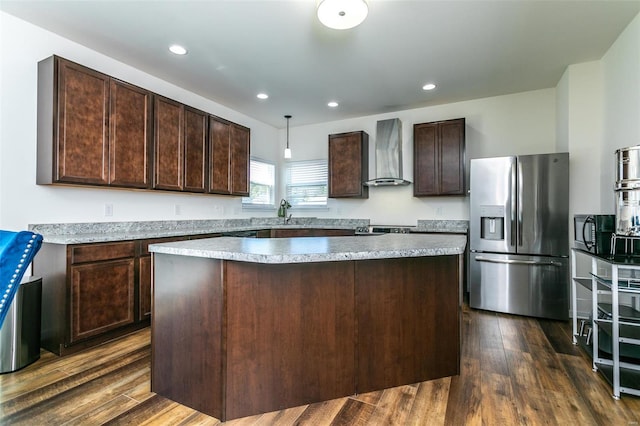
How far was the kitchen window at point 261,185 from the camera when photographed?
539 cm

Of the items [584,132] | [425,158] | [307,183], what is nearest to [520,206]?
[584,132]

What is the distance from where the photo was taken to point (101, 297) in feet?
8.72

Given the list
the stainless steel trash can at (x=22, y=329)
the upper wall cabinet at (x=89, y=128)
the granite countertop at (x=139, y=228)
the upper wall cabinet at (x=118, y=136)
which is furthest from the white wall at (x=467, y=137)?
the stainless steel trash can at (x=22, y=329)

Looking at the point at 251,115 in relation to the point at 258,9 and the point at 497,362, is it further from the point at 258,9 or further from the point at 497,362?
the point at 497,362

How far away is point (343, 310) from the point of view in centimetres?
186

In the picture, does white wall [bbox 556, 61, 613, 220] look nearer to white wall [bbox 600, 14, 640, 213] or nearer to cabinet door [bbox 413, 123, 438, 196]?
white wall [bbox 600, 14, 640, 213]

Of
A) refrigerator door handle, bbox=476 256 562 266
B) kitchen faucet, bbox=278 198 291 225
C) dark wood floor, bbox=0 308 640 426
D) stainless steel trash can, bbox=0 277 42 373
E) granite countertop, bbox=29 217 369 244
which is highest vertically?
kitchen faucet, bbox=278 198 291 225

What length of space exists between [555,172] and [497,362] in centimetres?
225

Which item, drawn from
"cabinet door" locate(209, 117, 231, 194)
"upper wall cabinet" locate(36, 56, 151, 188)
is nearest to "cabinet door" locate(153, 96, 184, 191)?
"upper wall cabinet" locate(36, 56, 151, 188)

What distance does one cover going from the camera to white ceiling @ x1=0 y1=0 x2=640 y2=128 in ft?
8.05

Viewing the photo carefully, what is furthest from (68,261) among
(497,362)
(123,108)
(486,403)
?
(497,362)

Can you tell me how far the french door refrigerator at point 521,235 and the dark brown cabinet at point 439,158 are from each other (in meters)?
0.47

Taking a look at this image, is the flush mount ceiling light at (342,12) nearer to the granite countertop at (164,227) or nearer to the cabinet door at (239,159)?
the granite countertop at (164,227)

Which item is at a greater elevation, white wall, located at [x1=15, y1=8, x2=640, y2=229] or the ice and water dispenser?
white wall, located at [x1=15, y1=8, x2=640, y2=229]
